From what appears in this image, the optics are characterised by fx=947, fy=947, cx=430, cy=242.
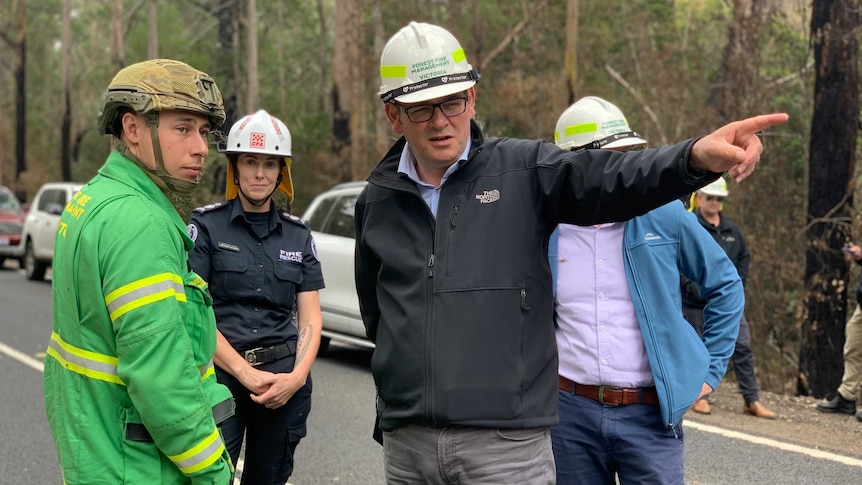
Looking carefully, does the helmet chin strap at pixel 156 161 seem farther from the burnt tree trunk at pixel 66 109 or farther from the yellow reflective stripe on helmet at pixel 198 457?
the burnt tree trunk at pixel 66 109

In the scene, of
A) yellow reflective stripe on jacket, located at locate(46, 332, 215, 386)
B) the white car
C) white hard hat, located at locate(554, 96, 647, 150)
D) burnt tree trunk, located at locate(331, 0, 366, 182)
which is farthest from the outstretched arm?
burnt tree trunk, located at locate(331, 0, 366, 182)

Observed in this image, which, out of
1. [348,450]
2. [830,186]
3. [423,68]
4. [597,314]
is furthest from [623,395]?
[830,186]

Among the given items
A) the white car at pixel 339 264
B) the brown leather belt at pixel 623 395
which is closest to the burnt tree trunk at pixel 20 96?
the white car at pixel 339 264

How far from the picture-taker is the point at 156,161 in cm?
267

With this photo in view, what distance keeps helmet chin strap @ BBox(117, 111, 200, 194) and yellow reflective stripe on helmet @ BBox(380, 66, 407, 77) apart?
68 centimetres

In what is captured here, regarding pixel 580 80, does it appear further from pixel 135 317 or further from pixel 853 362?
pixel 135 317

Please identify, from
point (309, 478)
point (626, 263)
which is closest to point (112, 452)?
point (626, 263)

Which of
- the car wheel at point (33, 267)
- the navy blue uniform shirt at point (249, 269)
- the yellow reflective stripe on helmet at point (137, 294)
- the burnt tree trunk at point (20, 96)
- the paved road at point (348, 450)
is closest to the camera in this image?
the yellow reflective stripe on helmet at point (137, 294)

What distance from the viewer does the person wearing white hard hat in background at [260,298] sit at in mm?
3994

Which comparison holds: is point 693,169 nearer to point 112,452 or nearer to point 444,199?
point 444,199

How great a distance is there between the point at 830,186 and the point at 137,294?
9.48 metres

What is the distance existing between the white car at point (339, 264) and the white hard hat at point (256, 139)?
502 centimetres

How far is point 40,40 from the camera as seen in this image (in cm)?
5572

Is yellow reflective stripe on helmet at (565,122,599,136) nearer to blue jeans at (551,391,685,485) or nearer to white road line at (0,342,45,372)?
blue jeans at (551,391,685,485)
